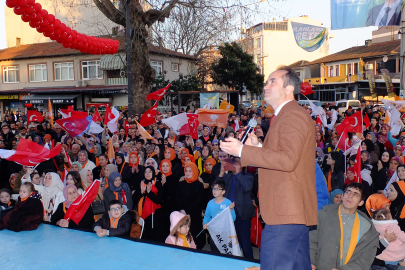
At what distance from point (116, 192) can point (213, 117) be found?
534cm

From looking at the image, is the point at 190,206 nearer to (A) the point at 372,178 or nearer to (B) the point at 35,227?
(B) the point at 35,227

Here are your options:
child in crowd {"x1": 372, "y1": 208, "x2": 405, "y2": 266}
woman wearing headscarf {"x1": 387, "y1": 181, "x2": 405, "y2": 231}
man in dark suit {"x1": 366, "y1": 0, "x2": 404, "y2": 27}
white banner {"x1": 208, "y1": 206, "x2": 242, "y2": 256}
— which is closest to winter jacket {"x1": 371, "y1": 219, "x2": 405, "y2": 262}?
child in crowd {"x1": 372, "y1": 208, "x2": 405, "y2": 266}

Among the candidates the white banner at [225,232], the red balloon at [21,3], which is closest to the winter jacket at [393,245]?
the white banner at [225,232]

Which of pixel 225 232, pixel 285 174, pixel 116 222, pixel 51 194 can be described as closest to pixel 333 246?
pixel 285 174

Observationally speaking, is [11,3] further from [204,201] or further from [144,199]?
[204,201]

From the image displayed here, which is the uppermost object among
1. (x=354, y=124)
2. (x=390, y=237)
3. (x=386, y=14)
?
(x=386, y=14)

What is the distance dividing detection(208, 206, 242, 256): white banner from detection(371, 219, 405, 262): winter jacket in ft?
5.87

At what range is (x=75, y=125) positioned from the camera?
31.3ft

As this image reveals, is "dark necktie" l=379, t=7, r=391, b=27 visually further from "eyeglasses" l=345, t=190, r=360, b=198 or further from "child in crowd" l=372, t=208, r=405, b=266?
"eyeglasses" l=345, t=190, r=360, b=198

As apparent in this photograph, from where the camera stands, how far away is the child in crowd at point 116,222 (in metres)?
4.59

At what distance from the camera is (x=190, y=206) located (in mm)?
5922

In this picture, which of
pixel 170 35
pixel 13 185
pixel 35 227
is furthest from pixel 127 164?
pixel 170 35

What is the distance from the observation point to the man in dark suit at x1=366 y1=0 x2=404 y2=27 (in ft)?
56.2

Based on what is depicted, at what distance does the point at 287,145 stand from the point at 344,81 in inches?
1744
